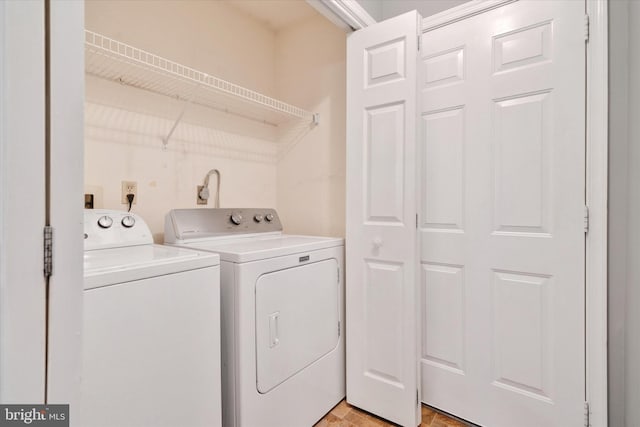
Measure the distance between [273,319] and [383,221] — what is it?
0.75 m

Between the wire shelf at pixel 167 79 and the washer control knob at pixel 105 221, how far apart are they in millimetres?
623

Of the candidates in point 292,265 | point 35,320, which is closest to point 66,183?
point 35,320

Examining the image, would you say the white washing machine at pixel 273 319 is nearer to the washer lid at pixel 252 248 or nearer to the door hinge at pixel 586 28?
the washer lid at pixel 252 248

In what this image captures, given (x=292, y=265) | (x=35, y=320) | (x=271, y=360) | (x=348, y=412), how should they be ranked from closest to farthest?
1. (x=35, y=320)
2. (x=271, y=360)
3. (x=292, y=265)
4. (x=348, y=412)

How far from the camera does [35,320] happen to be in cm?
61

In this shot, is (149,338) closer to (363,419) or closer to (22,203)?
(22,203)

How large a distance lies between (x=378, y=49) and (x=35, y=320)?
5.74 ft

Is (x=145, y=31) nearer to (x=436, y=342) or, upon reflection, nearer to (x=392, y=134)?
(x=392, y=134)

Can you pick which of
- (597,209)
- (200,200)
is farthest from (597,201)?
(200,200)

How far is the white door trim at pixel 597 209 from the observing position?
51.6 inches

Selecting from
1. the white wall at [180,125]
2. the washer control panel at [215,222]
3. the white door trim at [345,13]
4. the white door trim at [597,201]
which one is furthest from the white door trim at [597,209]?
the white wall at [180,125]

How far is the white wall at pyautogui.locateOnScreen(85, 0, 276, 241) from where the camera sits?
1.59m

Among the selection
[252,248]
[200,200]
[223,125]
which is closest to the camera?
[252,248]

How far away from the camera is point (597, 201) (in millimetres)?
1320
